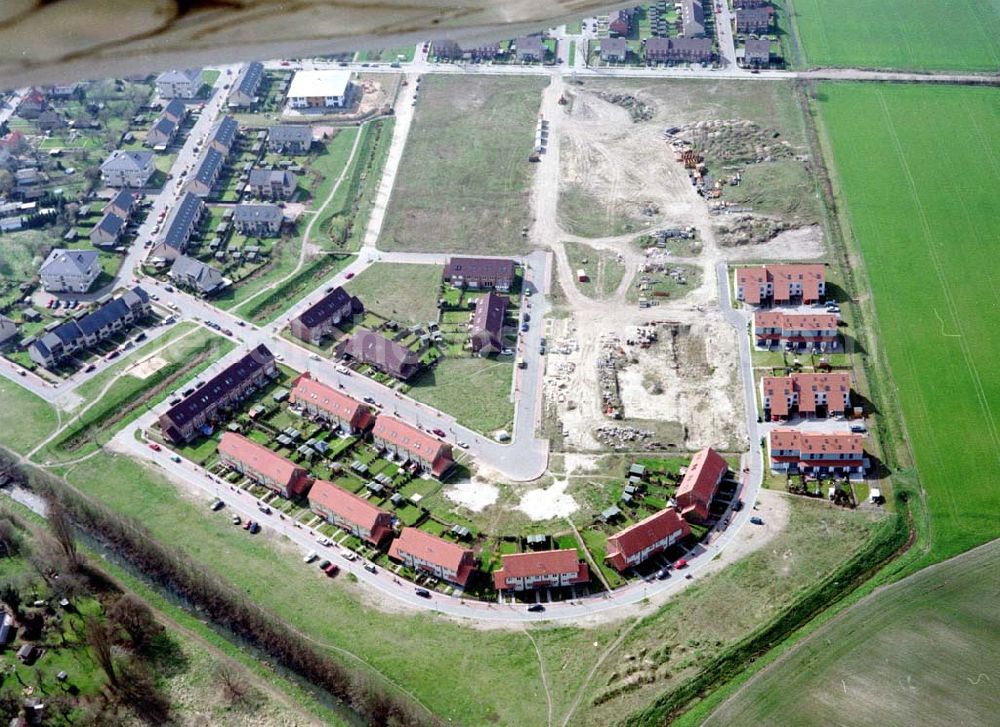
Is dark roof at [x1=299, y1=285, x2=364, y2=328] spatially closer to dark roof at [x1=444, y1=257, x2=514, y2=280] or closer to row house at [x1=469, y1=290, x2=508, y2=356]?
dark roof at [x1=444, y1=257, x2=514, y2=280]

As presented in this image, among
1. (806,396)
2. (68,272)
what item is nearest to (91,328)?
(68,272)

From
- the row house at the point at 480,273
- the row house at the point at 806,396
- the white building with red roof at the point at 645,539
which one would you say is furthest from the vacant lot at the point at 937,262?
the row house at the point at 480,273

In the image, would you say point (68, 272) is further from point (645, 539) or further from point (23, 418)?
point (645, 539)

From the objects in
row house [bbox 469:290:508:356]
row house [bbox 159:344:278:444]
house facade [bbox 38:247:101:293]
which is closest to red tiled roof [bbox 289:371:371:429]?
row house [bbox 159:344:278:444]

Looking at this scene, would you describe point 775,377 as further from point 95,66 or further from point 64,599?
point 95,66

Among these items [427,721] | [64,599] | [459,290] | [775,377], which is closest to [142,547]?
[64,599]

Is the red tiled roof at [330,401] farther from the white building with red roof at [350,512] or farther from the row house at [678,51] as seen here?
the row house at [678,51]

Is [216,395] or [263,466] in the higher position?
[216,395]

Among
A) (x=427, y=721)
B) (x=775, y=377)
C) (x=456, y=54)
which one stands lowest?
(x=427, y=721)
